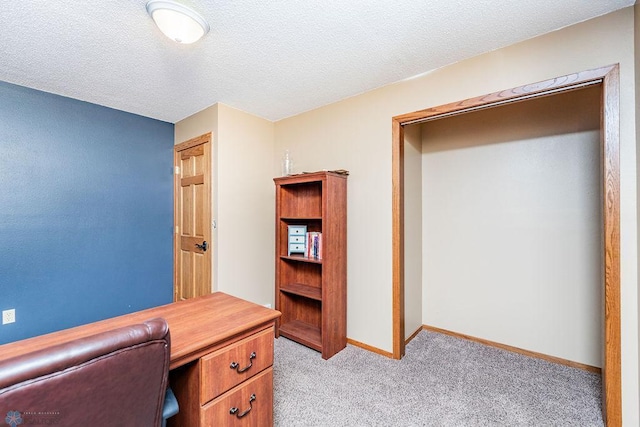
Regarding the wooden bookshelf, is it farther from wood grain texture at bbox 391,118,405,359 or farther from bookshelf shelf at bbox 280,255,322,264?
wood grain texture at bbox 391,118,405,359

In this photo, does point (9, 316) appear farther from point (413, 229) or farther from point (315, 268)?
point (413, 229)

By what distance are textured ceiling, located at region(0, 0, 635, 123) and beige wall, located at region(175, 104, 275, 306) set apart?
1.32 feet

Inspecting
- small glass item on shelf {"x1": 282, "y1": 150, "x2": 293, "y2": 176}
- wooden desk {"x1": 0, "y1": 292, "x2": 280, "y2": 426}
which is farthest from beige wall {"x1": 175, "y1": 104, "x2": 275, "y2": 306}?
wooden desk {"x1": 0, "y1": 292, "x2": 280, "y2": 426}

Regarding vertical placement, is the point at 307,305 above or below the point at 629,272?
below

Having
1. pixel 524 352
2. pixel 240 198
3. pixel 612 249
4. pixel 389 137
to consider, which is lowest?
pixel 524 352

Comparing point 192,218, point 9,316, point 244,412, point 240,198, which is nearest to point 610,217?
point 244,412

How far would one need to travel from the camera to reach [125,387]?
2.55ft

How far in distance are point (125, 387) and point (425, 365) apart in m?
2.20

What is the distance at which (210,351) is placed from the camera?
114 centimetres

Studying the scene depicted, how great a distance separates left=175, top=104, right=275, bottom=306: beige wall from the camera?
2812mm

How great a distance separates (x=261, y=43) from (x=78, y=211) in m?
2.44

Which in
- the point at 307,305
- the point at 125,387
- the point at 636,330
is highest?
the point at 125,387

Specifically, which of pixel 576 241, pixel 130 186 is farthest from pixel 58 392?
pixel 576 241

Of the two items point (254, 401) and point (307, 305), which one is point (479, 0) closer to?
point (254, 401)
